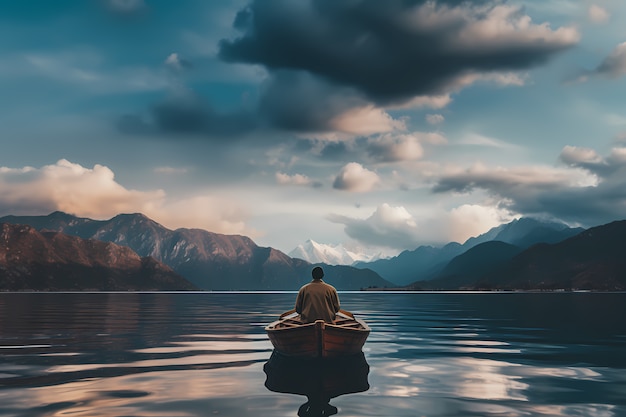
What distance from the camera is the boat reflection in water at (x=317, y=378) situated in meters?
15.9

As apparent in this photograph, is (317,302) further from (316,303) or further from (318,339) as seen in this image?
(318,339)

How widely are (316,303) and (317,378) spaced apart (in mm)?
4083

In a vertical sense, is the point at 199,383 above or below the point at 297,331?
below

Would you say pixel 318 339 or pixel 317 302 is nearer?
pixel 318 339

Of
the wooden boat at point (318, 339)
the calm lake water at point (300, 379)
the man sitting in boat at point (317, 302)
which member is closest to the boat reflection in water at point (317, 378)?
the calm lake water at point (300, 379)

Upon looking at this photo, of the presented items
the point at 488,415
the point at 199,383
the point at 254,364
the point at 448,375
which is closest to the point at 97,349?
the point at 254,364

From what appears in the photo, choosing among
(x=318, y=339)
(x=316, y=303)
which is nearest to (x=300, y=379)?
(x=318, y=339)

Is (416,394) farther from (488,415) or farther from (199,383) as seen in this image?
(199,383)

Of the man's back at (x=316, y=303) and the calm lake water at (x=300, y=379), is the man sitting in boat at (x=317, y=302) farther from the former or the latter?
the calm lake water at (x=300, y=379)

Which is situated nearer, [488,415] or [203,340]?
[488,415]

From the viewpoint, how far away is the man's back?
76.1ft

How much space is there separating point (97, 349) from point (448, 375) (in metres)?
18.6

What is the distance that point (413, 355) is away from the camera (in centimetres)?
2692

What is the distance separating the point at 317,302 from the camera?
2330cm
